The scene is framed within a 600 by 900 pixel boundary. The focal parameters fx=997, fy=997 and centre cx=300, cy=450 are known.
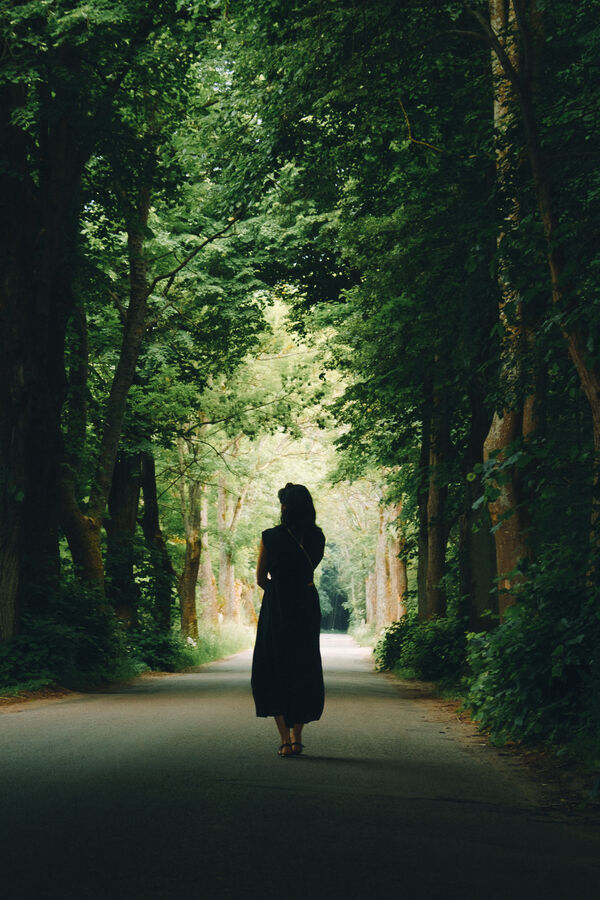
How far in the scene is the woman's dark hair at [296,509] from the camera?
8180 millimetres

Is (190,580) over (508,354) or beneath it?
over

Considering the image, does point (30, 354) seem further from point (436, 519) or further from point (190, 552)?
point (190, 552)

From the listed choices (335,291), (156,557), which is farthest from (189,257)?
(156,557)

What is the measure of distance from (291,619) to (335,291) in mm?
17525

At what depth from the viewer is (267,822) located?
519 cm

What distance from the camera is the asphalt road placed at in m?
4.07

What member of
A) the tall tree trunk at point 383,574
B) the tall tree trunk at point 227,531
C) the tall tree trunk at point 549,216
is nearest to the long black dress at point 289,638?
the tall tree trunk at point 549,216

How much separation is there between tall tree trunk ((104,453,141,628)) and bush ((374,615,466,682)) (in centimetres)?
695

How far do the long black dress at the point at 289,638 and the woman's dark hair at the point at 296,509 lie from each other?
0.27 ft

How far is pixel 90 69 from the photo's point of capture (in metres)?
16.2

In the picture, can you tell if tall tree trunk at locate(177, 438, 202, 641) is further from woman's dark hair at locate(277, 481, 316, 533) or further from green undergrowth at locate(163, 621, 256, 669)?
woman's dark hair at locate(277, 481, 316, 533)

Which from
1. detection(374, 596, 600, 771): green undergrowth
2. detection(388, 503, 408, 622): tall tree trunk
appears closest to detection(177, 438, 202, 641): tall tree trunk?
detection(388, 503, 408, 622): tall tree trunk

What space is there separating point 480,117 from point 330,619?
149356 mm

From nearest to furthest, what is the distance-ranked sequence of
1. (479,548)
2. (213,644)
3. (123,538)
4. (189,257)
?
(479,548) < (189,257) < (123,538) < (213,644)
